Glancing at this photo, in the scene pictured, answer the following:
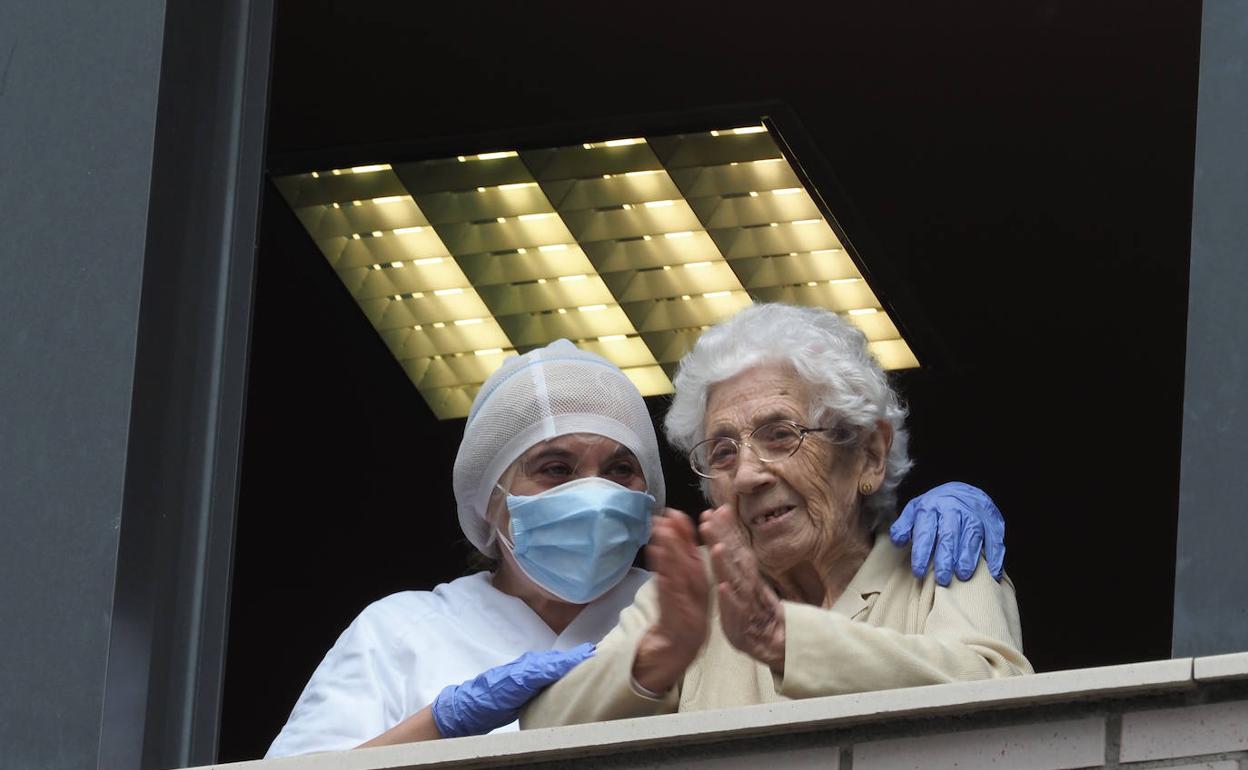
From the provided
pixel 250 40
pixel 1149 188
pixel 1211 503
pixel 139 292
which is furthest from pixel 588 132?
pixel 1211 503

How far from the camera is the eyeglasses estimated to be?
12.8 ft

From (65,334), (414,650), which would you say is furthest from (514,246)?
(65,334)

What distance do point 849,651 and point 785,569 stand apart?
2.13 ft

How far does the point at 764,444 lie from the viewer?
12.8 feet

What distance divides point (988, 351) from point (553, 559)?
3676 mm

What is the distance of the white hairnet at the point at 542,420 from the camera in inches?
170

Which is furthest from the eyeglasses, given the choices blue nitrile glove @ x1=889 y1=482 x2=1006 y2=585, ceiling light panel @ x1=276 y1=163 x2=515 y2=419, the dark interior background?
ceiling light panel @ x1=276 y1=163 x2=515 y2=419

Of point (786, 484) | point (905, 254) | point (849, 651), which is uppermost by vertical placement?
point (905, 254)

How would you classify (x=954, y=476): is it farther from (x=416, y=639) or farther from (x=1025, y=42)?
(x=416, y=639)

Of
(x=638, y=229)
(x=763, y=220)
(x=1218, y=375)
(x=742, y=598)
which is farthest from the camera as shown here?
(x=638, y=229)

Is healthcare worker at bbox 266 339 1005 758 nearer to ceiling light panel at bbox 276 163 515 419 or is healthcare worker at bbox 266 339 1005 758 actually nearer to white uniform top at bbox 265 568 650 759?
white uniform top at bbox 265 568 650 759

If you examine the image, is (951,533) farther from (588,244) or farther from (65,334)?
(588,244)

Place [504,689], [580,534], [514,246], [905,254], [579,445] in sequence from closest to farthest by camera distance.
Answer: [504,689] → [580,534] → [579,445] → [514,246] → [905,254]

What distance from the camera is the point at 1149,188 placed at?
6754 mm
